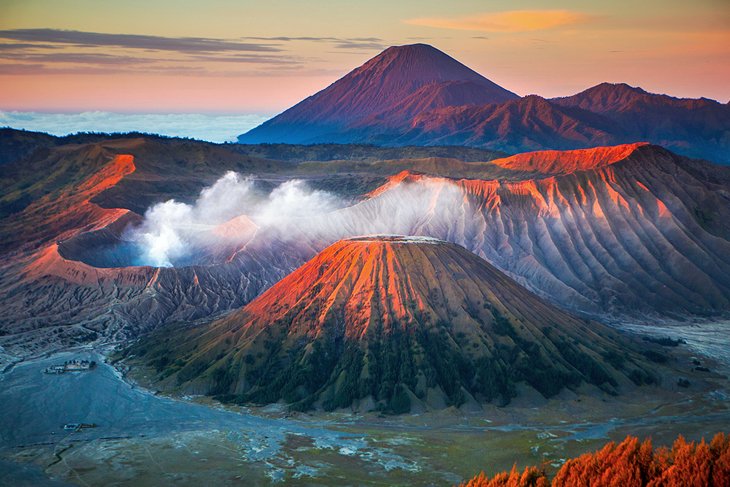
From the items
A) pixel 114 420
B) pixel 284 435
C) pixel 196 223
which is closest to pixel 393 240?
pixel 284 435

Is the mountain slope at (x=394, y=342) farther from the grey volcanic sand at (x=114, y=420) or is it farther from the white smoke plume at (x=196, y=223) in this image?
the white smoke plume at (x=196, y=223)

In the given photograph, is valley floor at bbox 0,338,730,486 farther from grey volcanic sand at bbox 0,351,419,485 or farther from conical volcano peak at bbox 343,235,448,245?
conical volcano peak at bbox 343,235,448,245

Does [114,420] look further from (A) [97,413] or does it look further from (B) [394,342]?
(B) [394,342]

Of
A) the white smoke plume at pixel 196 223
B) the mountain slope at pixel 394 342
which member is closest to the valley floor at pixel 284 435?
the mountain slope at pixel 394 342

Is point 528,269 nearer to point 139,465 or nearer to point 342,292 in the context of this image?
point 342,292

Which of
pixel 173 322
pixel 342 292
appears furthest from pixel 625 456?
pixel 173 322
